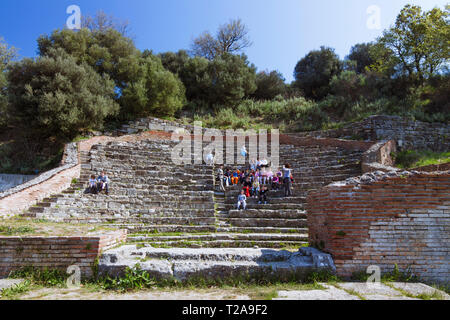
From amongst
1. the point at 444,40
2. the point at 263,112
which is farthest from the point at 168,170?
the point at 444,40

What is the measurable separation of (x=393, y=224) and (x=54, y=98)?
15.4 metres

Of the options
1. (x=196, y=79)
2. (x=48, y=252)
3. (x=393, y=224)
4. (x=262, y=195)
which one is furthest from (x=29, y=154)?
(x=393, y=224)

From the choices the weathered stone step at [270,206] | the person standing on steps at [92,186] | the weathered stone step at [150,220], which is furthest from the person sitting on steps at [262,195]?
the person standing on steps at [92,186]

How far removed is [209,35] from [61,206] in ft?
A: 91.0

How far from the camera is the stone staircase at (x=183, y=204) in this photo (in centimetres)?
689

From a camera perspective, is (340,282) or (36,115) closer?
(340,282)

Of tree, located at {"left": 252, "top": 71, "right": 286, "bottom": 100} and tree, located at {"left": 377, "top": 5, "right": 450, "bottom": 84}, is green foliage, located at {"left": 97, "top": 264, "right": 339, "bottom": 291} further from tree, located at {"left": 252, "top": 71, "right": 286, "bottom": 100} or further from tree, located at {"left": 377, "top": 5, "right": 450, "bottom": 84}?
tree, located at {"left": 252, "top": 71, "right": 286, "bottom": 100}

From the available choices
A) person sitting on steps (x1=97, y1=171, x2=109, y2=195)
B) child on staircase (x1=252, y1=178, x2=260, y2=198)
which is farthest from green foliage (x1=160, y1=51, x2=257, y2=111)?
child on staircase (x1=252, y1=178, x2=260, y2=198)

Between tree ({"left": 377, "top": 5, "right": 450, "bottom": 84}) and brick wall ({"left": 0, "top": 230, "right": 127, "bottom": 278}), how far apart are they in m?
21.0

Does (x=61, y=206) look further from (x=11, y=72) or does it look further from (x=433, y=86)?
(x=433, y=86)

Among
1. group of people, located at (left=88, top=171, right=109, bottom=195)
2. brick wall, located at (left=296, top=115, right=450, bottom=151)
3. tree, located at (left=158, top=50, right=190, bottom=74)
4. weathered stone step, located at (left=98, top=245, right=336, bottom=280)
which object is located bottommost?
weathered stone step, located at (left=98, top=245, right=336, bottom=280)

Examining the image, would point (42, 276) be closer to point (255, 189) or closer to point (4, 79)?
point (255, 189)

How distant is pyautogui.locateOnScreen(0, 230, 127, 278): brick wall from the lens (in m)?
3.90
